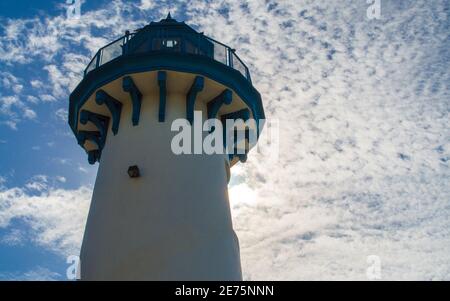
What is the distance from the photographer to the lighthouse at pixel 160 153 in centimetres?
972

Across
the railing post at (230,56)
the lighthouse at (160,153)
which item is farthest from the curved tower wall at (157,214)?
the railing post at (230,56)

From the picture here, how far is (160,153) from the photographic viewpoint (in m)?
11.1

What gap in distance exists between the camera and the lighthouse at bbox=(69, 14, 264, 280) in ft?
31.9

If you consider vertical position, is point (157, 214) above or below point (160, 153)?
below

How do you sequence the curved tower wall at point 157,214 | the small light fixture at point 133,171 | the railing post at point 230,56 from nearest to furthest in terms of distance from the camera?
the curved tower wall at point 157,214, the small light fixture at point 133,171, the railing post at point 230,56

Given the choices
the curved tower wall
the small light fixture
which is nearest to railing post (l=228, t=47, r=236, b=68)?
the curved tower wall

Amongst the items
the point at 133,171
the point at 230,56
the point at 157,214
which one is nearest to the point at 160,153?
the point at 133,171

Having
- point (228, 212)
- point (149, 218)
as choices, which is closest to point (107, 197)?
point (149, 218)

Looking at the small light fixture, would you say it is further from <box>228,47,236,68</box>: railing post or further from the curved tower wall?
<box>228,47,236,68</box>: railing post

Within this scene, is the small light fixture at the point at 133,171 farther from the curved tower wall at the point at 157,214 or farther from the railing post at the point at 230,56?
the railing post at the point at 230,56

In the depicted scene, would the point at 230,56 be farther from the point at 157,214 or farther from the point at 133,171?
the point at 157,214

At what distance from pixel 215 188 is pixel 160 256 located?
8.08 feet

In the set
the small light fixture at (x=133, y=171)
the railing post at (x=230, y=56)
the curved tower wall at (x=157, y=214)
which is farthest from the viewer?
the railing post at (x=230, y=56)
